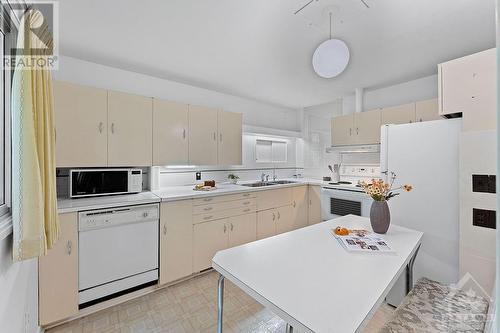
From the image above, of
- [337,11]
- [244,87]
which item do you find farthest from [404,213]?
[244,87]

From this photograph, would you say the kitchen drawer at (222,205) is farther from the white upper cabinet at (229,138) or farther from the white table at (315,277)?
the white table at (315,277)

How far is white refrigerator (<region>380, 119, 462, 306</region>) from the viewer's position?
162 centimetres

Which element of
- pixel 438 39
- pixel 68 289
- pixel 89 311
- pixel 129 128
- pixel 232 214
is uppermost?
pixel 438 39

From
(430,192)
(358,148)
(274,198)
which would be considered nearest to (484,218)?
(430,192)

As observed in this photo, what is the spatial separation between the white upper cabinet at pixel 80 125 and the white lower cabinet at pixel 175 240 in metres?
0.80

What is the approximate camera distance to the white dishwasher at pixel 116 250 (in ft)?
5.59

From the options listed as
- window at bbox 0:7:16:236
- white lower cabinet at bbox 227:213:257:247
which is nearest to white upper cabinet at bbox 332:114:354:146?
white lower cabinet at bbox 227:213:257:247

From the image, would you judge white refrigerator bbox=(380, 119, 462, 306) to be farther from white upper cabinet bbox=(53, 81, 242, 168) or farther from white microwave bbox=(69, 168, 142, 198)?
white microwave bbox=(69, 168, 142, 198)

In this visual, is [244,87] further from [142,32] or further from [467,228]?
[467,228]

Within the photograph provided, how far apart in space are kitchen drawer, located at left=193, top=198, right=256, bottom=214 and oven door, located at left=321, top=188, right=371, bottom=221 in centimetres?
117

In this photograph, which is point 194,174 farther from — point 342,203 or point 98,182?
point 342,203

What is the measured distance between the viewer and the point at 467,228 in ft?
4.87

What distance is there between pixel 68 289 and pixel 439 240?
2.94m

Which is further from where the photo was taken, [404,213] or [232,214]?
[232,214]
